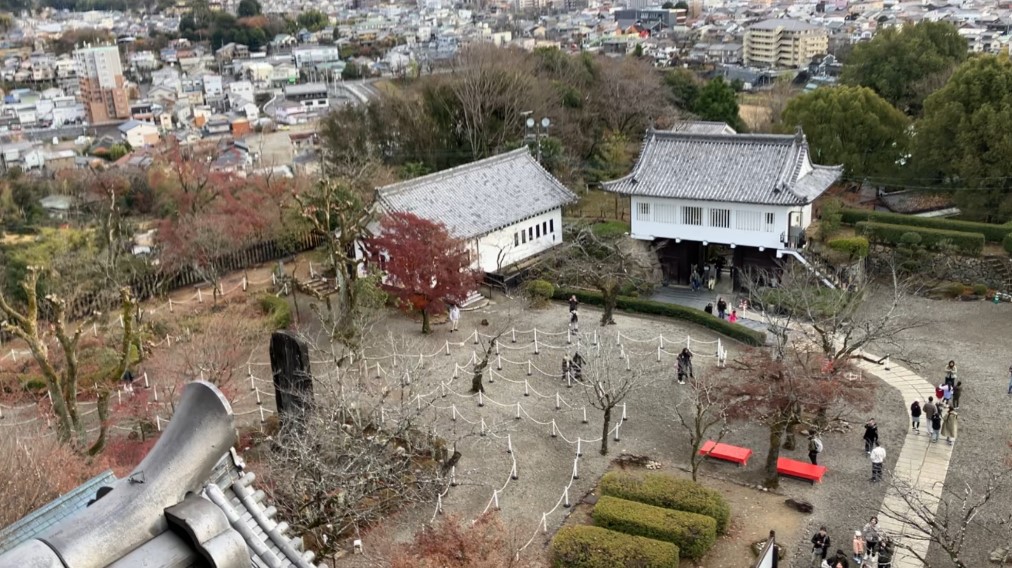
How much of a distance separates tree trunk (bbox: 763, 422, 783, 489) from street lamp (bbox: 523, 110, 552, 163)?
24.6 metres

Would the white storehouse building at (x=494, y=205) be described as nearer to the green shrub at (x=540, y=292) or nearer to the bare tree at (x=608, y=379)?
the green shrub at (x=540, y=292)

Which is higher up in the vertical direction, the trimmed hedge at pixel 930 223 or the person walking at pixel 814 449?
the trimmed hedge at pixel 930 223

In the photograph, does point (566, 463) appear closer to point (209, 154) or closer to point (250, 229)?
point (250, 229)

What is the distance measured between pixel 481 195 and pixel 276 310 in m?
9.40

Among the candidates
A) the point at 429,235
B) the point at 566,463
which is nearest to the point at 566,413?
the point at 566,463

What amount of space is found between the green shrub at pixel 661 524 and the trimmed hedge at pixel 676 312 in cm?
1026

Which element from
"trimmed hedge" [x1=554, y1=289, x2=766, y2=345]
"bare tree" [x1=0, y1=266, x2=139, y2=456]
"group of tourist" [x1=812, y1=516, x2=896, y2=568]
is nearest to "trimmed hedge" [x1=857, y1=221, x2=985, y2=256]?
"trimmed hedge" [x1=554, y1=289, x2=766, y2=345]

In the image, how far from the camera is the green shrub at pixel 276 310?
28000 millimetres

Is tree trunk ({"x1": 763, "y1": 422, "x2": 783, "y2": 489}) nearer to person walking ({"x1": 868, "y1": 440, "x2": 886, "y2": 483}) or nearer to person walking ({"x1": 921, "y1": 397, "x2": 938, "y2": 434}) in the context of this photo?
person walking ({"x1": 868, "y1": 440, "x2": 886, "y2": 483})

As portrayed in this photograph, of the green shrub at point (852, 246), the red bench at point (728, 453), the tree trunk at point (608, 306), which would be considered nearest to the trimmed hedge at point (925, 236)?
the green shrub at point (852, 246)

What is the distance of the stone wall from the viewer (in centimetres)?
2989

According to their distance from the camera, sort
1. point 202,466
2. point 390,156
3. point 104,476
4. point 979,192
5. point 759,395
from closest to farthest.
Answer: point 202,466 → point 104,476 → point 759,395 → point 979,192 → point 390,156

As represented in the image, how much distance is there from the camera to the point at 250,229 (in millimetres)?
34469

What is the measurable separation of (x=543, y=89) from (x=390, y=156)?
8934mm
